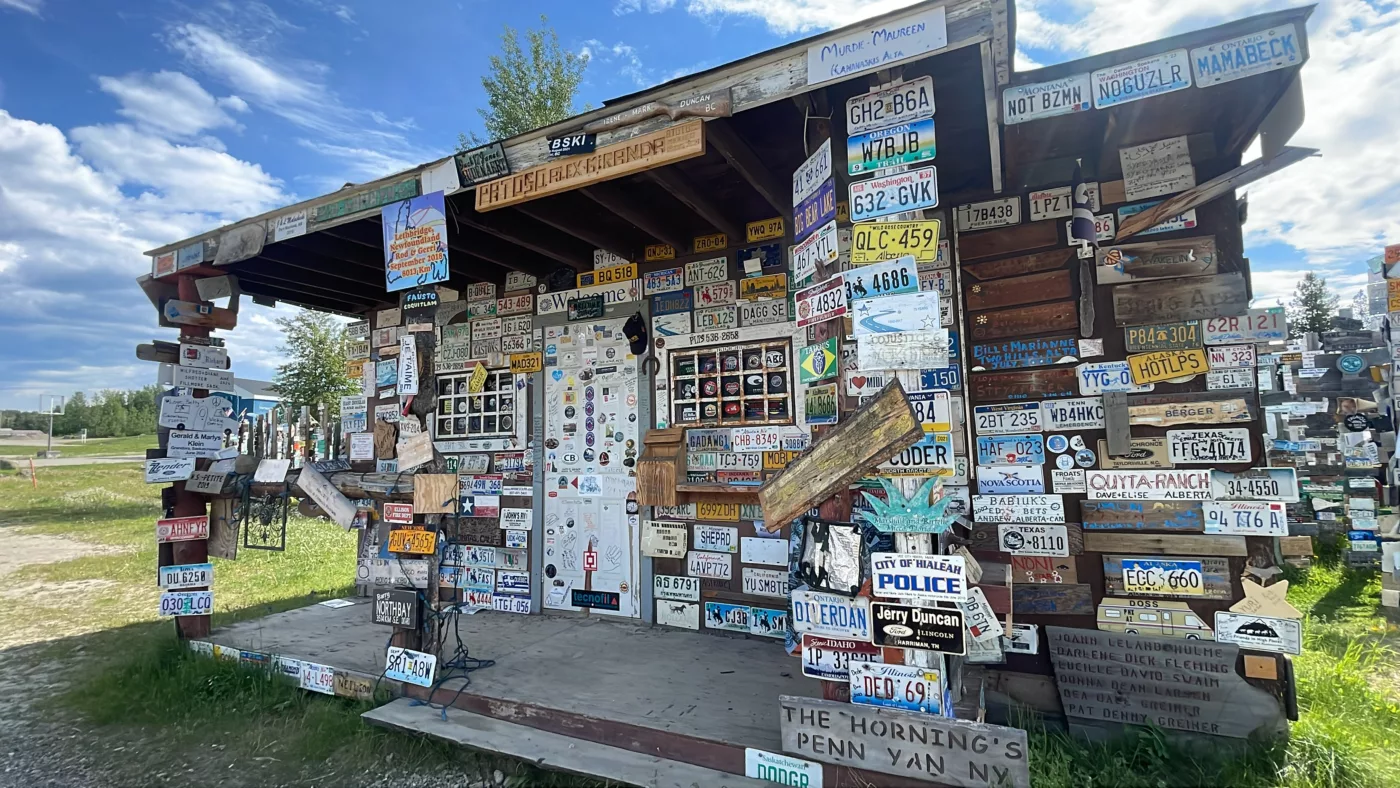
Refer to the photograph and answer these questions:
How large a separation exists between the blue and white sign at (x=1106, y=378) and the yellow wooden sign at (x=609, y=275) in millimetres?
3674

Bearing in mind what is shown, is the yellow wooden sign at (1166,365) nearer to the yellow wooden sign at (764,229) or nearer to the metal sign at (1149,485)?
the metal sign at (1149,485)

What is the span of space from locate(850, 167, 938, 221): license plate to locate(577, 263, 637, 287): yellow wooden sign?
312 cm

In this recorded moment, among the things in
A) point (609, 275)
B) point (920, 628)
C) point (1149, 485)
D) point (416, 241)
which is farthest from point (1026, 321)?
point (416, 241)

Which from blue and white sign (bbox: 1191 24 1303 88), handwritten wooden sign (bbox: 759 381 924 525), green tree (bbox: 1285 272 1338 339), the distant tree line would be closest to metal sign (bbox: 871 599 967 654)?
handwritten wooden sign (bbox: 759 381 924 525)

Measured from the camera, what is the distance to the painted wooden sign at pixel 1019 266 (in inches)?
166

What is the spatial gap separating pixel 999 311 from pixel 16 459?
46.4 m

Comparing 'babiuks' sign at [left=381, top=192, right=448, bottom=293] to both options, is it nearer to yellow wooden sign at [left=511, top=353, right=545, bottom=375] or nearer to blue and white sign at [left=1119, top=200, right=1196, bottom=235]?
yellow wooden sign at [left=511, top=353, right=545, bottom=375]

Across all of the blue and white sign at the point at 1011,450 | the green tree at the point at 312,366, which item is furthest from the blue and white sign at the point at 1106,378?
the green tree at the point at 312,366

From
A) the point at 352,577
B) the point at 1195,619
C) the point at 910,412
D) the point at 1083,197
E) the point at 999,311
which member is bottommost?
the point at 352,577

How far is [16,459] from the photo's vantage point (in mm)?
31812

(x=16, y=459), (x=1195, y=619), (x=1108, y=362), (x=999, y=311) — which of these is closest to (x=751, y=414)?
(x=999, y=311)

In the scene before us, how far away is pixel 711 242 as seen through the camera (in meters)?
5.40

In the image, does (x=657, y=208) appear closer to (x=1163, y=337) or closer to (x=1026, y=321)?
(x=1026, y=321)

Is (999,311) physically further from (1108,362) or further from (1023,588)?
(1023,588)
